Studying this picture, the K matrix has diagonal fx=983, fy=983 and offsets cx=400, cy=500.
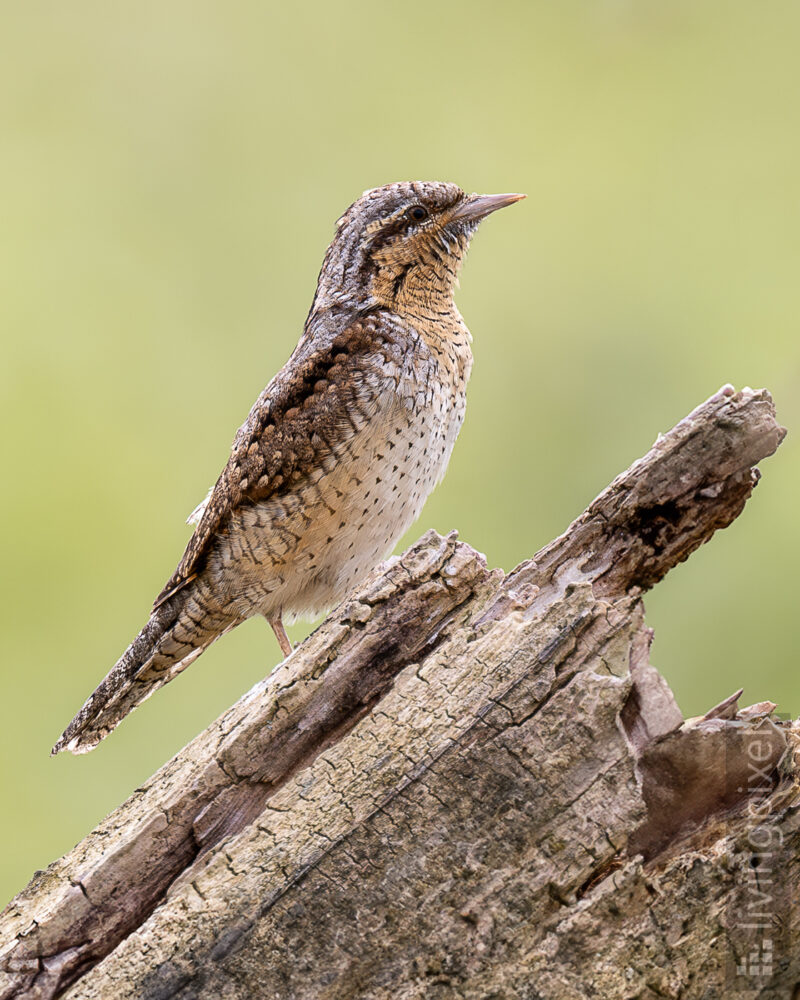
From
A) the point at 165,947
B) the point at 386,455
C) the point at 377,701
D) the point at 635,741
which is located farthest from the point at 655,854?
the point at 386,455

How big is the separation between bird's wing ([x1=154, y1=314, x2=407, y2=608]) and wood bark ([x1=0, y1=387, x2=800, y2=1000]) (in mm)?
1179

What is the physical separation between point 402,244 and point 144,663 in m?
1.65

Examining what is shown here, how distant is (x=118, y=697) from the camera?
3.20 meters

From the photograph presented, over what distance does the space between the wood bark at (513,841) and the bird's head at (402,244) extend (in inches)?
60.6

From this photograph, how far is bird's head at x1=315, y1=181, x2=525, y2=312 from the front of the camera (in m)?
3.37

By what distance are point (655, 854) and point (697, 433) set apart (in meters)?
0.83

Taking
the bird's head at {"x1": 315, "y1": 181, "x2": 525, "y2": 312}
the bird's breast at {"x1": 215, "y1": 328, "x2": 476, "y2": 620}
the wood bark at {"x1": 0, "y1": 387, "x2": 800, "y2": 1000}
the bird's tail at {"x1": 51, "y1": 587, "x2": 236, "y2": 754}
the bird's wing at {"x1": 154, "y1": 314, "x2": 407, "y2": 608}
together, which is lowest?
the wood bark at {"x1": 0, "y1": 387, "x2": 800, "y2": 1000}

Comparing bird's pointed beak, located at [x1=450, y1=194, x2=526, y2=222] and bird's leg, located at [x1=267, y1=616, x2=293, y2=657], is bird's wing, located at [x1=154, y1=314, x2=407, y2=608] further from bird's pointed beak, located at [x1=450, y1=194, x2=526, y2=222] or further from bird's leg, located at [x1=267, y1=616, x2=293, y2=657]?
bird's pointed beak, located at [x1=450, y1=194, x2=526, y2=222]

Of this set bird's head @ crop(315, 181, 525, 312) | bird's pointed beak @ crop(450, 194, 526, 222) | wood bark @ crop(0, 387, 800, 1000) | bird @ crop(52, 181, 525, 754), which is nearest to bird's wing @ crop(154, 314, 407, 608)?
bird @ crop(52, 181, 525, 754)

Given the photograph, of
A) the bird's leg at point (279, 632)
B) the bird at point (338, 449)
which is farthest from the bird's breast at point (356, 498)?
the bird's leg at point (279, 632)

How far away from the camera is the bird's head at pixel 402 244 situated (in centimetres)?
337

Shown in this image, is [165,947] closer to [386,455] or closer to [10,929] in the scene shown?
[10,929]

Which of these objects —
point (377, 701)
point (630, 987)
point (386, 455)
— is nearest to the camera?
point (630, 987)

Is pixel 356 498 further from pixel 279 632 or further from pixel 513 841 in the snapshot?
pixel 513 841
